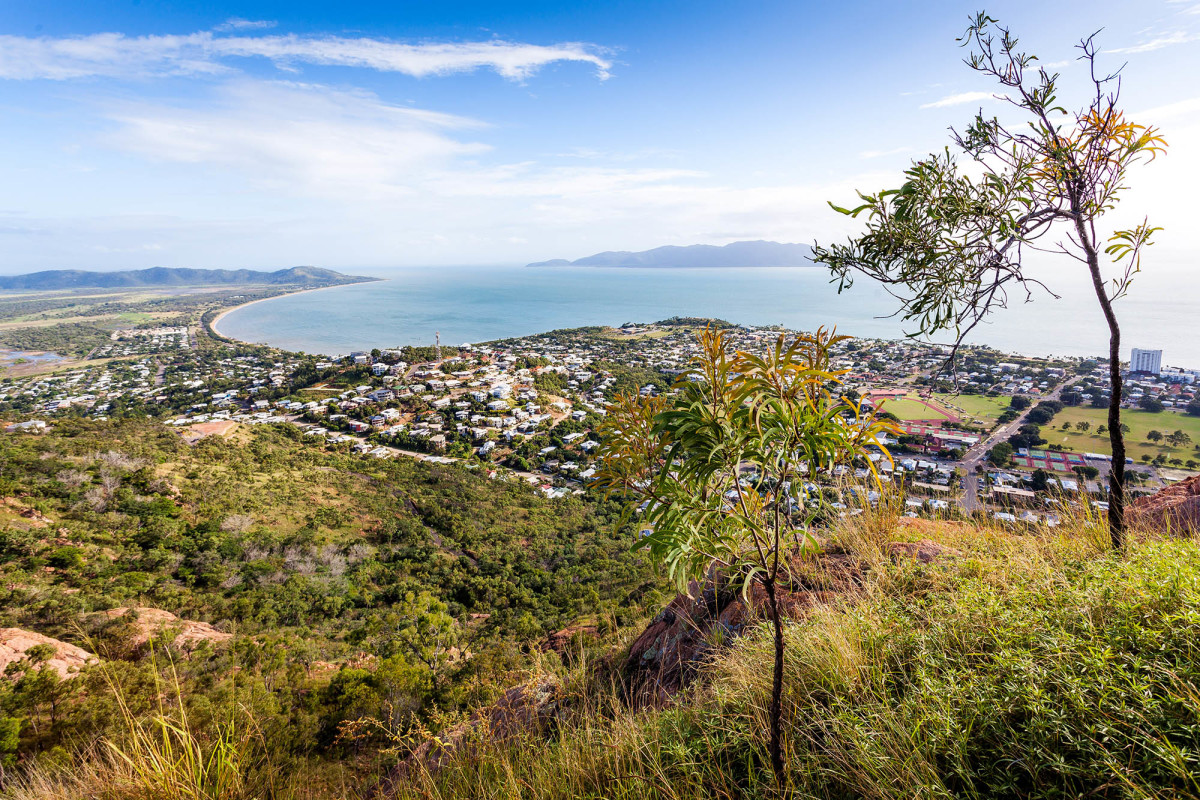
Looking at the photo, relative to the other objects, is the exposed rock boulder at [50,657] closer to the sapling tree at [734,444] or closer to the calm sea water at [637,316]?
the sapling tree at [734,444]

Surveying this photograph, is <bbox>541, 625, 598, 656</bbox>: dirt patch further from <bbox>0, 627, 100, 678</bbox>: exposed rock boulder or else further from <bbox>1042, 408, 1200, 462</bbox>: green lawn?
<bbox>1042, 408, 1200, 462</bbox>: green lawn

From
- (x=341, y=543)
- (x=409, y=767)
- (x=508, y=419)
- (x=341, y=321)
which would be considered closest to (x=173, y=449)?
(x=341, y=543)

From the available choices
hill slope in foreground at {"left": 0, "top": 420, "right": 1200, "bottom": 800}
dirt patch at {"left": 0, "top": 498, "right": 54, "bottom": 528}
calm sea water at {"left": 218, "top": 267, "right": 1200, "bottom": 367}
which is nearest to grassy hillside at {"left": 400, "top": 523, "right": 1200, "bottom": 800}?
hill slope in foreground at {"left": 0, "top": 420, "right": 1200, "bottom": 800}

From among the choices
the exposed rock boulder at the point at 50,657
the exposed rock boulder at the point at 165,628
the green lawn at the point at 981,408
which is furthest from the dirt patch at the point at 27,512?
the green lawn at the point at 981,408

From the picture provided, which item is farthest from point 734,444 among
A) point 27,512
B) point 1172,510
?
point 27,512

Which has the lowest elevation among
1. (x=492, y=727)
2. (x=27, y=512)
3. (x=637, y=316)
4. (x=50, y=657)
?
(x=27, y=512)

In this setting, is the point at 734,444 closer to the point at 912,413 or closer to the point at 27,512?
the point at 27,512
